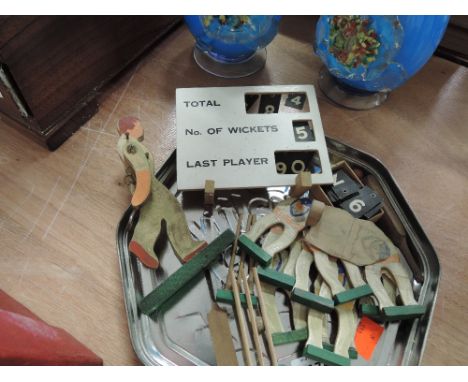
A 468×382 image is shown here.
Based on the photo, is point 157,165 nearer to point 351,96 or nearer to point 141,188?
point 141,188

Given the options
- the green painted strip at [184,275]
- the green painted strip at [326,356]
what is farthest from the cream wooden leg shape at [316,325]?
the green painted strip at [184,275]

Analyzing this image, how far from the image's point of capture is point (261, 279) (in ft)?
1.51

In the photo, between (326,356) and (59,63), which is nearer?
(326,356)

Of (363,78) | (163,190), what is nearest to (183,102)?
(163,190)

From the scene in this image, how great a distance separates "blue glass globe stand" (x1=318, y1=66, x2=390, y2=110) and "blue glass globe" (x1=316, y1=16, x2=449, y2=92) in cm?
4

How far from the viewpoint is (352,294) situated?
445mm

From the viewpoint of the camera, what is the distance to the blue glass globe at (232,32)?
0.57 metres

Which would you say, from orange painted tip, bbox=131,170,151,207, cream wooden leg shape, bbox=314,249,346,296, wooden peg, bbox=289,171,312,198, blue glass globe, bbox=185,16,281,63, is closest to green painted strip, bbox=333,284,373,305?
cream wooden leg shape, bbox=314,249,346,296

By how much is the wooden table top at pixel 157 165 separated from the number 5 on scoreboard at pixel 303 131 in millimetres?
61

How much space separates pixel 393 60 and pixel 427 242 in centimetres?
23

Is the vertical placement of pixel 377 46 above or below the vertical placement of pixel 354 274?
above

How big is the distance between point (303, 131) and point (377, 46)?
138 millimetres

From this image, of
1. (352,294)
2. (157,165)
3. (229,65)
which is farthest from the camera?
(229,65)

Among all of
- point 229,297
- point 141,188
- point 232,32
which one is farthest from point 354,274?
point 232,32
